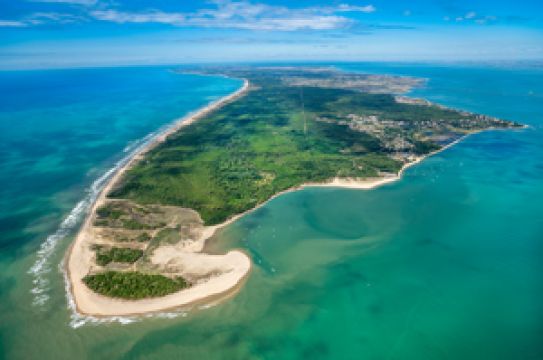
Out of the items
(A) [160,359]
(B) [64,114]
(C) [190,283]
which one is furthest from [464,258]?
(B) [64,114]

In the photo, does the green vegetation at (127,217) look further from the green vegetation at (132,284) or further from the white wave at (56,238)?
the green vegetation at (132,284)

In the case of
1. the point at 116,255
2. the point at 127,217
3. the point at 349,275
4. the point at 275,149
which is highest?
the point at 275,149

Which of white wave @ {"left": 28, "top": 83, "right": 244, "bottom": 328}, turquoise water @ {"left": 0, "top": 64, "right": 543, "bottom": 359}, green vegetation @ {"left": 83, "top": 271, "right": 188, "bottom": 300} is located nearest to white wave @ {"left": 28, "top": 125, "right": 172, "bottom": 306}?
white wave @ {"left": 28, "top": 83, "right": 244, "bottom": 328}

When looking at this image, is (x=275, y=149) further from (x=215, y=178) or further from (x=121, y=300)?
(x=121, y=300)

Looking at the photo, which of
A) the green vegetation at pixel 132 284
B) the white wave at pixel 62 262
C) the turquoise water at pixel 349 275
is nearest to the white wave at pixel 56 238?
the white wave at pixel 62 262

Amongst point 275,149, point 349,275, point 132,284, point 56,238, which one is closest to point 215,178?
point 275,149

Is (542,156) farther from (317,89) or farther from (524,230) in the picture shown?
(317,89)

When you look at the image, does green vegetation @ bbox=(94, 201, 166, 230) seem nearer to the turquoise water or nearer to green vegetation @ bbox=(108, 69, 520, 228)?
green vegetation @ bbox=(108, 69, 520, 228)
